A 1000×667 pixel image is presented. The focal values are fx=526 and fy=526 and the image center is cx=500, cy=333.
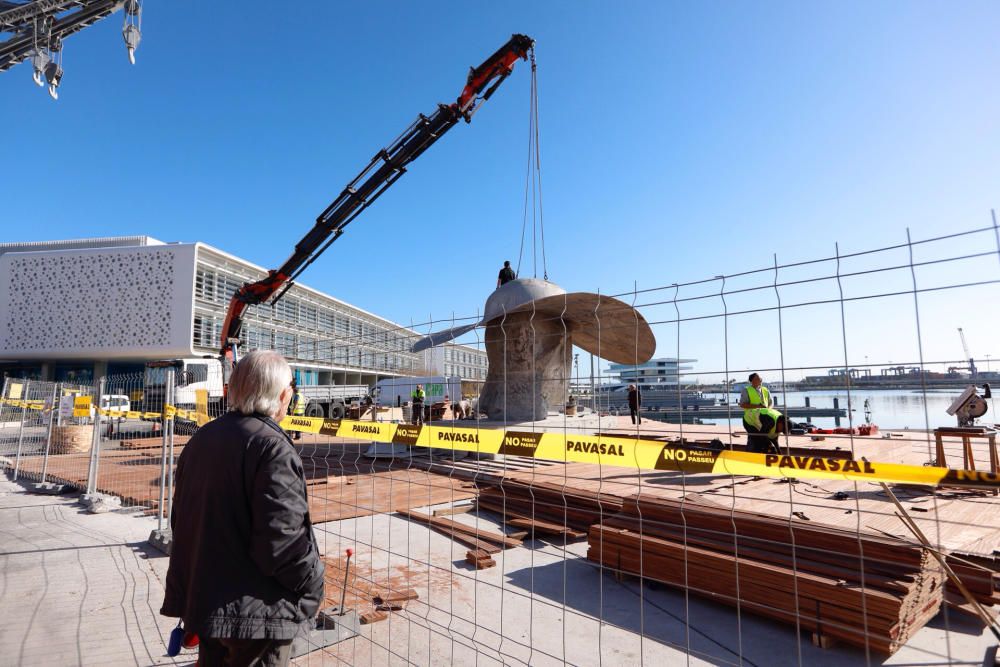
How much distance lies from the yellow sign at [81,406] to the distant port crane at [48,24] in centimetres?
915

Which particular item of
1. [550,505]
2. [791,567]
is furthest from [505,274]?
[791,567]

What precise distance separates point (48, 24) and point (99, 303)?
33.4 metres

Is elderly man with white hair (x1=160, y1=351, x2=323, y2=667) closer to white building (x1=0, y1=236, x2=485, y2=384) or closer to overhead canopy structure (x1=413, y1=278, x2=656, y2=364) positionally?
overhead canopy structure (x1=413, y1=278, x2=656, y2=364)

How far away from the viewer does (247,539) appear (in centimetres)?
201

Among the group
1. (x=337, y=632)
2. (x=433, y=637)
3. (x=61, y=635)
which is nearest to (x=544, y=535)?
(x=433, y=637)

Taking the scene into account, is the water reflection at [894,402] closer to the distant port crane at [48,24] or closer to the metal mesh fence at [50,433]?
the metal mesh fence at [50,433]

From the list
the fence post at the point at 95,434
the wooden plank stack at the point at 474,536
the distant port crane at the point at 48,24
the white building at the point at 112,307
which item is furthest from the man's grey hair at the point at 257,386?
the white building at the point at 112,307

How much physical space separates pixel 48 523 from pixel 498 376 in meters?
8.93

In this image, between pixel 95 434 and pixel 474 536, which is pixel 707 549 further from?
pixel 95 434

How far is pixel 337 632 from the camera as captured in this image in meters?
3.85

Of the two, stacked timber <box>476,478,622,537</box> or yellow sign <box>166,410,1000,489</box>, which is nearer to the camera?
yellow sign <box>166,410,1000,489</box>

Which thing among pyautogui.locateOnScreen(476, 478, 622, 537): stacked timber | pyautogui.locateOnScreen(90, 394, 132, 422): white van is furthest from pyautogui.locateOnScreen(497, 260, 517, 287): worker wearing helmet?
pyautogui.locateOnScreen(90, 394, 132, 422): white van

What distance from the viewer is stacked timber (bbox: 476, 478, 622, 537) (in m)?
6.48

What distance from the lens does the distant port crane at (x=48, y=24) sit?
46.0 ft
